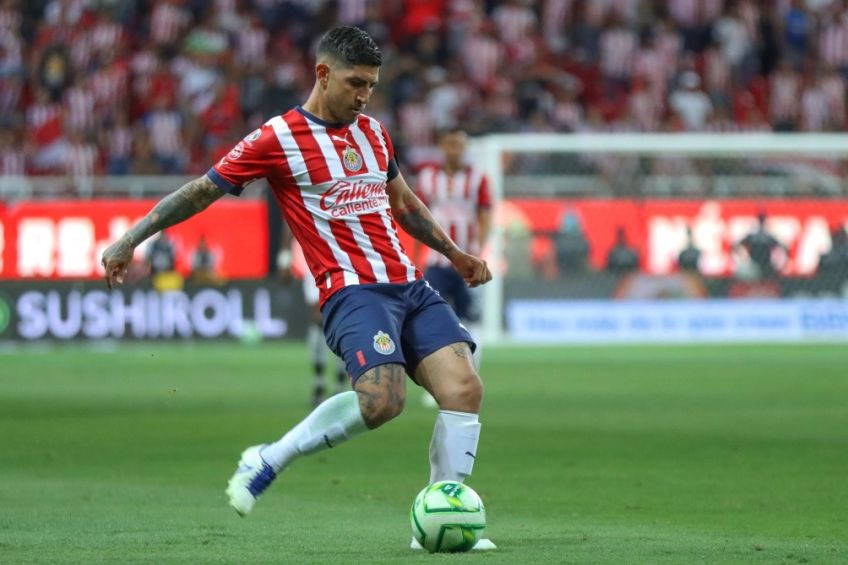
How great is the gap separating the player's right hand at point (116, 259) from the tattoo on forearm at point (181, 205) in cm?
3

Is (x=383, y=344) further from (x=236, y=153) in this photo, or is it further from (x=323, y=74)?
(x=323, y=74)

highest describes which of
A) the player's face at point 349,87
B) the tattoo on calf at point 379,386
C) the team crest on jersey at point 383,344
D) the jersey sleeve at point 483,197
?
the player's face at point 349,87

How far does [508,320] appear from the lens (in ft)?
85.0

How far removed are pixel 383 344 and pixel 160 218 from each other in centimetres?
105

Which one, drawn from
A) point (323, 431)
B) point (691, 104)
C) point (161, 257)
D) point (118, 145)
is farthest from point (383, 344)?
point (691, 104)

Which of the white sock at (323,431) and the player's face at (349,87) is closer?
the white sock at (323,431)

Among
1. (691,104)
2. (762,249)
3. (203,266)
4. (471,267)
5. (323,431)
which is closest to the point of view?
(323,431)

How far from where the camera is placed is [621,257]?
25922 millimetres

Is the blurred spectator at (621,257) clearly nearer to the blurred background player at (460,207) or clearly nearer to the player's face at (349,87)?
the blurred background player at (460,207)

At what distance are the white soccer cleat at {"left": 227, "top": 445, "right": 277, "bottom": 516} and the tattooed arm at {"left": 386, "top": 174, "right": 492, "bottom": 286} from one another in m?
1.31

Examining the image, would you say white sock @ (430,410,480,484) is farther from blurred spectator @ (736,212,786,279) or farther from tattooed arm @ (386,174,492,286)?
blurred spectator @ (736,212,786,279)

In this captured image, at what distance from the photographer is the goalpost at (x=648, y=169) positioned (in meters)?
26.3

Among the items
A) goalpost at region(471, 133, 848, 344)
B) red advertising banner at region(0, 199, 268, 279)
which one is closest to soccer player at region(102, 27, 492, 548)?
goalpost at region(471, 133, 848, 344)

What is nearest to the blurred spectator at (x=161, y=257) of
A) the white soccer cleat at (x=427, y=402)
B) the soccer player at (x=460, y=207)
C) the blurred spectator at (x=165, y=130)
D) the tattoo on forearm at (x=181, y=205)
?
the blurred spectator at (x=165, y=130)
